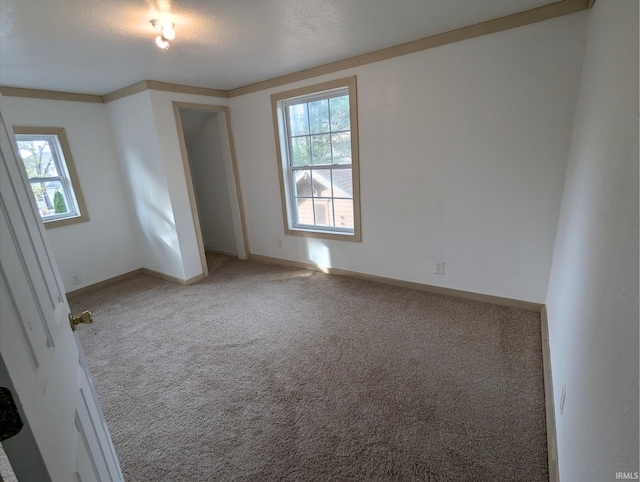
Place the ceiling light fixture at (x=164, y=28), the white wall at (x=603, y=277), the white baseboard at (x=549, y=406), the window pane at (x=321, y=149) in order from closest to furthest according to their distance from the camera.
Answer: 1. the white wall at (x=603, y=277)
2. the white baseboard at (x=549, y=406)
3. the ceiling light fixture at (x=164, y=28)
4. the window pane at (x=321, y=149)

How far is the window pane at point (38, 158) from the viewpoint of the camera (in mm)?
3211

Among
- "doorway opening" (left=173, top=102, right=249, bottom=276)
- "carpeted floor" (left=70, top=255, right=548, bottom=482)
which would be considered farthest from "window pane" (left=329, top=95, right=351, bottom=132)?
"carpeted floor" (left=70, top=255, right=548, bottom=482)

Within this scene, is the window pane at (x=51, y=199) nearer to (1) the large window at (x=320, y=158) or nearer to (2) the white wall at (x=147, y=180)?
(2) the white wall at (x=147, y=180)

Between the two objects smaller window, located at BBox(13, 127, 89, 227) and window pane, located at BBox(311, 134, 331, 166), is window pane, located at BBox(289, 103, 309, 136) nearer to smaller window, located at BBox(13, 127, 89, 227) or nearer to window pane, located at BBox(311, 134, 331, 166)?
window pane, located at BBox(311, 134, 331, 166)

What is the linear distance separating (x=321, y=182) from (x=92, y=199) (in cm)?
279

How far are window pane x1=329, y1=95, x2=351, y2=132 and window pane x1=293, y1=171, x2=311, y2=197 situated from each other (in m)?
0.66

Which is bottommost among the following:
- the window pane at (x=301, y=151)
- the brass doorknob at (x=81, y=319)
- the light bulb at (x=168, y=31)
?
the brass doorknob at (x=81, y=319)

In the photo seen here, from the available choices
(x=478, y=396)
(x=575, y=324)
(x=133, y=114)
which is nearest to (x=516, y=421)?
(x=478, y=396)

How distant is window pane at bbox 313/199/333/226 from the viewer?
360cm

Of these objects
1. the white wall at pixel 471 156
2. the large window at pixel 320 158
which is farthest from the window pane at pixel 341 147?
the white wall at pixel 471 156

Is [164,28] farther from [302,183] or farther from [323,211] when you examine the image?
[323,211]

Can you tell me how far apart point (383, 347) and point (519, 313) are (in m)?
1.28

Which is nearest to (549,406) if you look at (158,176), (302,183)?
(302,183)

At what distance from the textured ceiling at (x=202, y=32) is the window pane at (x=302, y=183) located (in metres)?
1.16
